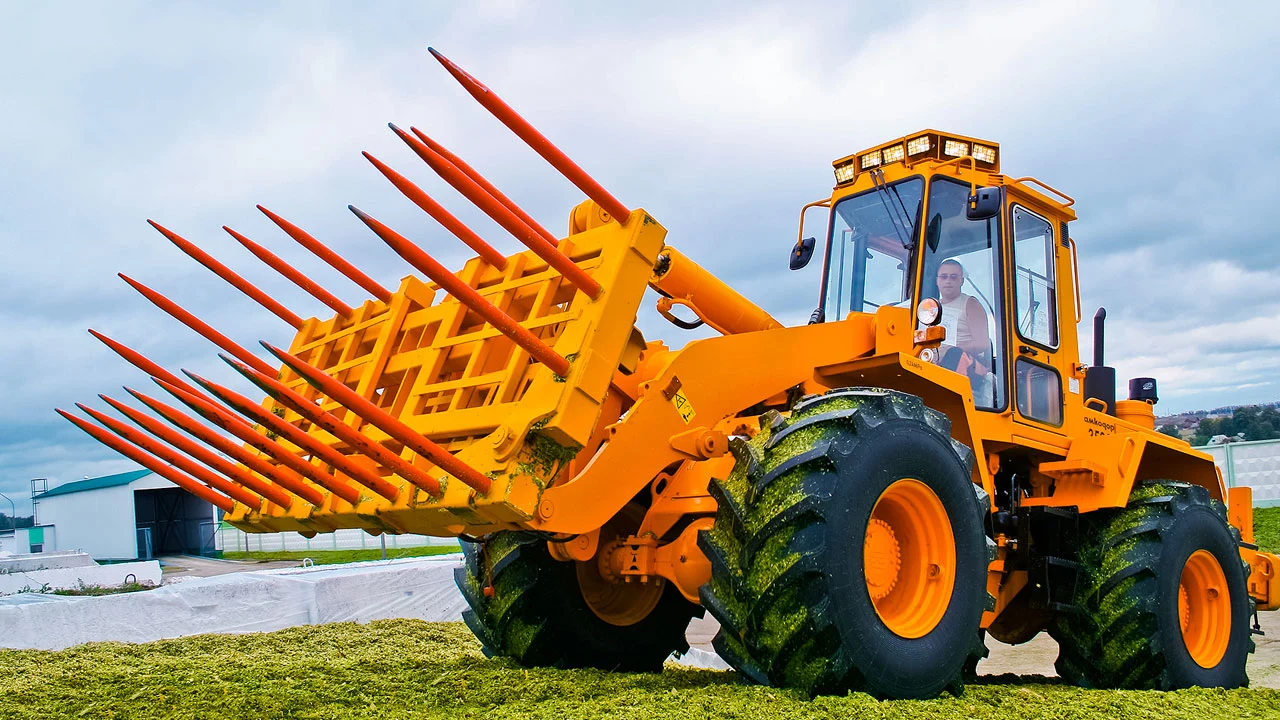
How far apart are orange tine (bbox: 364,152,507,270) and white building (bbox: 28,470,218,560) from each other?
114 feet

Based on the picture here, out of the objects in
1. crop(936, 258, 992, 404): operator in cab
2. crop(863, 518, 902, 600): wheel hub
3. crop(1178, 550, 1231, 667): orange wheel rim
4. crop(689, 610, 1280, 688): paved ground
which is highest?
crop(936, 258, 992, 404): operator in cab

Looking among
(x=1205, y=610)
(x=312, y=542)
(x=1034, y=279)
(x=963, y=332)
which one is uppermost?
(x=1034, y=279)

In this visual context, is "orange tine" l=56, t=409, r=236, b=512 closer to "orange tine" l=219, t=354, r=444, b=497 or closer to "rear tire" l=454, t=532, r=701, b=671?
"orange tine" l=219, t=354, r=444, b=497

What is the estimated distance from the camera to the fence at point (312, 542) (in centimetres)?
3238

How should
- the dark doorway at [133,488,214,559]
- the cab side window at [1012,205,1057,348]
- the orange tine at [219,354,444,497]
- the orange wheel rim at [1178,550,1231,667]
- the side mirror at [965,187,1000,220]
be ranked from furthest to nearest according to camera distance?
the dark doorway at [133,488,214,559], the orange wheel rim at [1178,550,1231,667], the cab side window at [1012,205,1057,348], the side mirror at [965,187,1000,220], the orange tine at [219,354,444,497]

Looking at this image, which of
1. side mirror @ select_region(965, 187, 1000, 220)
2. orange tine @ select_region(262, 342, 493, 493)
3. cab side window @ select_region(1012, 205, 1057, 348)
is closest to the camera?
orange tine @ select_region(262, 342, 493, 493)

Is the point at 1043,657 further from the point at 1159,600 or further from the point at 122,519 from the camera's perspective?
the point at 122,519

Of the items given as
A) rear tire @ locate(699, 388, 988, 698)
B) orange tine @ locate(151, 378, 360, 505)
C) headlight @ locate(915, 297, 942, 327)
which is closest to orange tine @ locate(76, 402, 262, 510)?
orange tine @ locate(151, 378, 360, 505)

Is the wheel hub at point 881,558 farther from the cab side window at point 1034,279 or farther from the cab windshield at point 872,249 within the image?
the cab side window at point 1034,279

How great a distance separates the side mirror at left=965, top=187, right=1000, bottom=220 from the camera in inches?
216

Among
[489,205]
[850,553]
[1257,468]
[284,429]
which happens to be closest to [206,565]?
[1257,468]

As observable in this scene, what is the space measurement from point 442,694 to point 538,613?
961 mm

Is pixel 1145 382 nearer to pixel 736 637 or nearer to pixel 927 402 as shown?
pixel 927 402

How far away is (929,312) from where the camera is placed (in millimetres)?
5535
